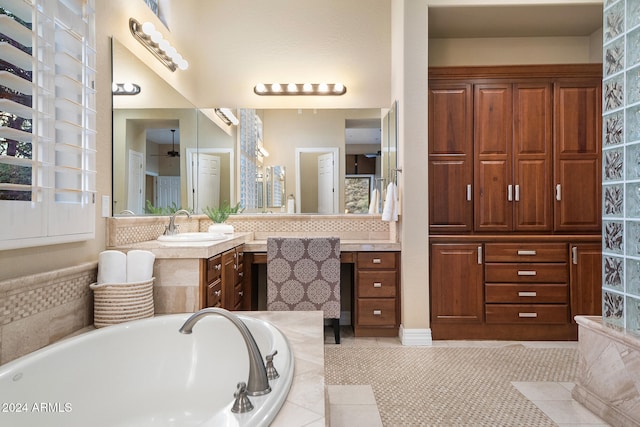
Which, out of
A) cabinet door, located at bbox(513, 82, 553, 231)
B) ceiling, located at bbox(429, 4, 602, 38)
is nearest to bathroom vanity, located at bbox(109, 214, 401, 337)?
cabinet door, located at bbox(513, 82, 553, 231)

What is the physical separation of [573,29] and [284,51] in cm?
269

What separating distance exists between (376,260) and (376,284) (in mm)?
199

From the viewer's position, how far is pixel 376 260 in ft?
10.1

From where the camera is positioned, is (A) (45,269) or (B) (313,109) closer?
(A) (45,269)

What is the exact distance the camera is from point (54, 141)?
5.31 feet

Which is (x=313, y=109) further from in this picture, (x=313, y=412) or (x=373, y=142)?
(x=313, y=412)

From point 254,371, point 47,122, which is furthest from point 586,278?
point 47,122

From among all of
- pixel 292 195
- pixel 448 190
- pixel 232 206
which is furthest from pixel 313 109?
pixel 448 190

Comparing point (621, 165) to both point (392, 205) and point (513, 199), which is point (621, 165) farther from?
point (392, 205)

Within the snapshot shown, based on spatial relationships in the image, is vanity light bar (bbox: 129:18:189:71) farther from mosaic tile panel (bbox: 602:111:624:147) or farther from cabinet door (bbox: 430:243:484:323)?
mosaic tile panel (bbox: 602:111:624:147)

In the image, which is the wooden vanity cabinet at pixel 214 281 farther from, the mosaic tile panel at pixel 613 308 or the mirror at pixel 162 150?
the mosaic tile panel at pixel 613 308

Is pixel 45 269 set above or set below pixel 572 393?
above

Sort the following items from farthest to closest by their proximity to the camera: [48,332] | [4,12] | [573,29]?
[573,29], [48,332], [4,12]

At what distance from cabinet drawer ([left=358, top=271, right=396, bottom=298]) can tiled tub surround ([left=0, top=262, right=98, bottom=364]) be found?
75.8 inches
